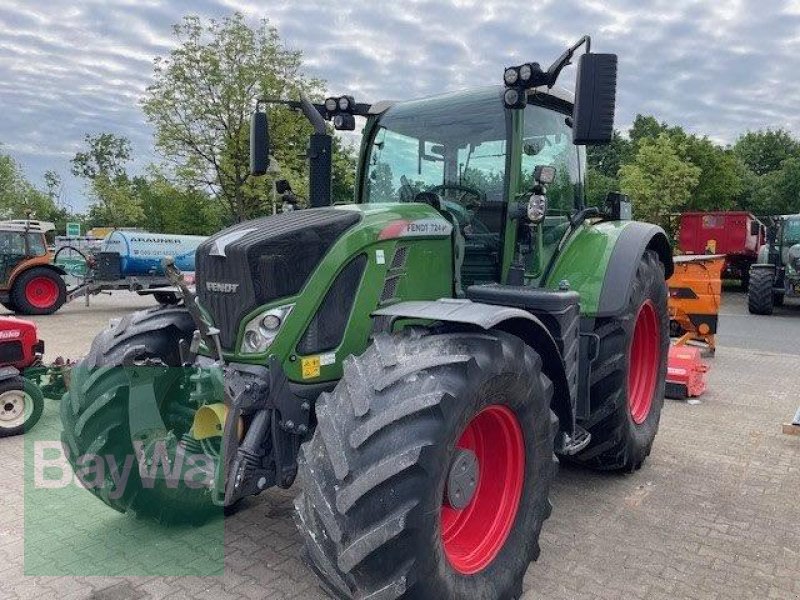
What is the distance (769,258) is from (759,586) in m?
15.6

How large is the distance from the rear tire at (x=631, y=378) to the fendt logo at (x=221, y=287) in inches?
87.5

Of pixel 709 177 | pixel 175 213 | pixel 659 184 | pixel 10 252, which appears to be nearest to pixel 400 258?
pixel 10 252

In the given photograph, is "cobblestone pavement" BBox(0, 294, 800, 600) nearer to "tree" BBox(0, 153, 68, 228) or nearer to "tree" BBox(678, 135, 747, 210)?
"tree" BBox(678, 135, 747, 210)

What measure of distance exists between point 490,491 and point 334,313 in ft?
3.57

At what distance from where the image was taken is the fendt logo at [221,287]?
289 centimetres

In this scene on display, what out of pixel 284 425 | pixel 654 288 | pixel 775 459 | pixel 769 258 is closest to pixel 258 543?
pixel 284 425

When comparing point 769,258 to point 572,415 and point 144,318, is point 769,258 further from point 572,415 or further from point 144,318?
point 144,318

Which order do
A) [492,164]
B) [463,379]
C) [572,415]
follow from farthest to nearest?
[492,164] < [572,415] < [463,379]

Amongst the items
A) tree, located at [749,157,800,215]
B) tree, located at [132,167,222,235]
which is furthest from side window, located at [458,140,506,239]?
tree, located at [749,157,800,215]

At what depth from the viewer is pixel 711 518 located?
3727 mm

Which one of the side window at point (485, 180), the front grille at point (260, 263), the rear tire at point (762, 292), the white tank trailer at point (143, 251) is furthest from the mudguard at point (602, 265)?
the rear tire at point (762, 292)

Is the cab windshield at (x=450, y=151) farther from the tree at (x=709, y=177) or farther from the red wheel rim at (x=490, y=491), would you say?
the tree at (x=709, y=177)

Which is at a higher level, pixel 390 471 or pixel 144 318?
pixel 144 318

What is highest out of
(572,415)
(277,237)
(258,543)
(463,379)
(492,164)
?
(492,164)
